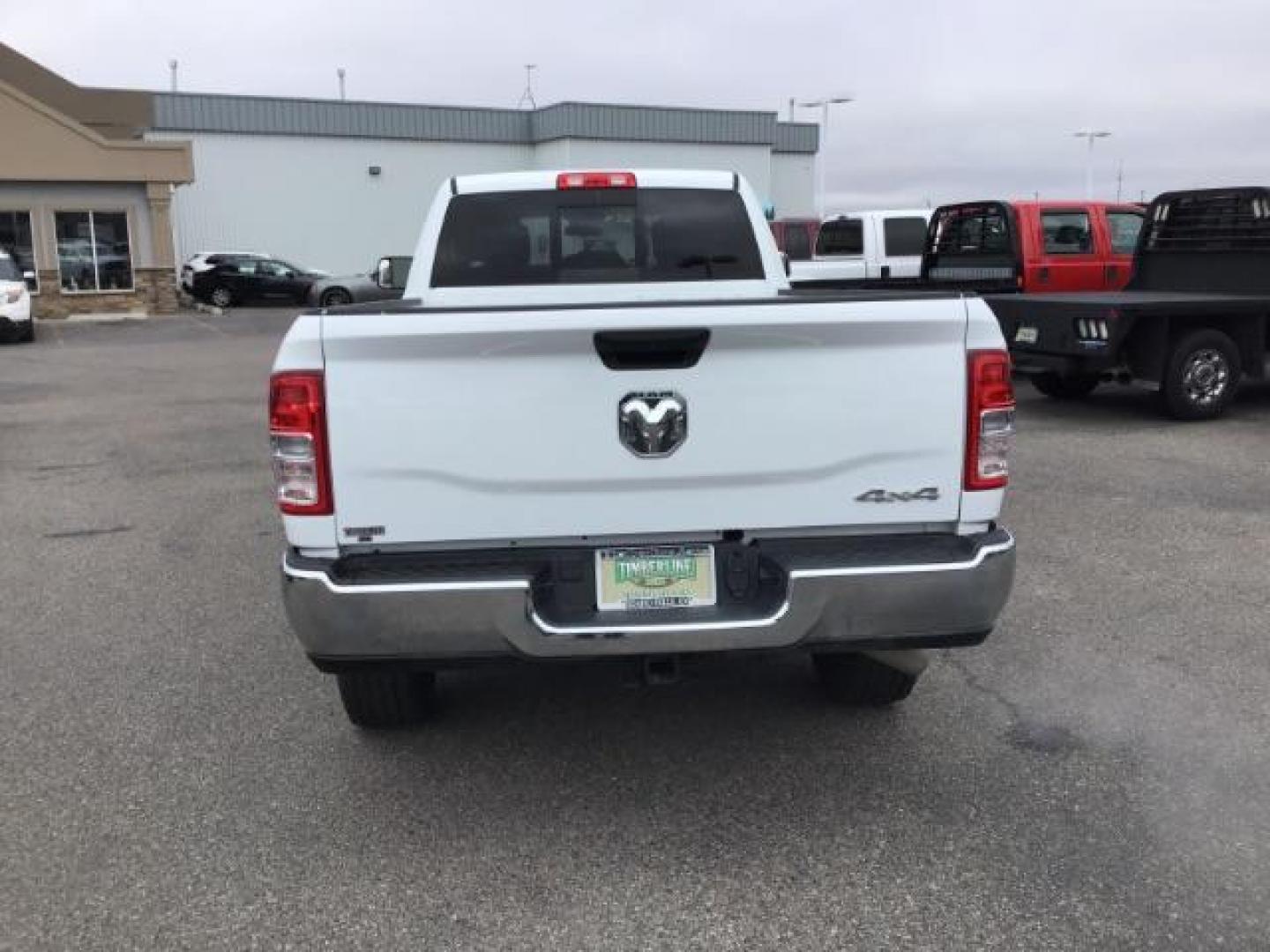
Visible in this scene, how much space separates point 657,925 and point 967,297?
190 cm

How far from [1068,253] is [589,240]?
10.1 meters

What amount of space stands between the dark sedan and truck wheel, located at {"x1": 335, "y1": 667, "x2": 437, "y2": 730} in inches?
1228

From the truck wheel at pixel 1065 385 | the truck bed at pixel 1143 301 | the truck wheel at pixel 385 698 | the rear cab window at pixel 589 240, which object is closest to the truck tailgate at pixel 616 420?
the truck wheel at pixel 385 698

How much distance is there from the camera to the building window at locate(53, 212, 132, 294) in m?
29.5

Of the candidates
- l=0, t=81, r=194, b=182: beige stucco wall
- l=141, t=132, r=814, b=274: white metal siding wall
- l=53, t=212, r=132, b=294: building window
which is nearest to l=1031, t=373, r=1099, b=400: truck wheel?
l=0, t=81, r=194, b=182: beige stucco wall

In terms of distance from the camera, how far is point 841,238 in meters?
18.5

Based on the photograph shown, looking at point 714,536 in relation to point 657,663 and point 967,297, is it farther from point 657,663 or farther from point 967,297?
point 967,297

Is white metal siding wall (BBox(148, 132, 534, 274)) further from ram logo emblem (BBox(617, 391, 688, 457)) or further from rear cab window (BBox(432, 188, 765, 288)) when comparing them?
ram logo emblem (BBox(617, 391, 688, 457))

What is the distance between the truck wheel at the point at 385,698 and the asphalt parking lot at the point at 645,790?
0.31 ft

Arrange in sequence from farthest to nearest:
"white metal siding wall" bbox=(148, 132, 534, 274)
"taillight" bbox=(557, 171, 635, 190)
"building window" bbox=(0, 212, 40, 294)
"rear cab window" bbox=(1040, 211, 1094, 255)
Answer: "white metal siding wall" bbox=(148, 132, 534, 274)
"building window" bbox=(0, 212, 40, 294)
"rear cab window" bbox=(1040, 211, 1094, 255)
"taillight" bbox=(557, 171, 635, 190)

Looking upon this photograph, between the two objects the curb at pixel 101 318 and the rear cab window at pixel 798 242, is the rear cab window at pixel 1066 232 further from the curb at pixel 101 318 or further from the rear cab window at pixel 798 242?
the curb at pixel 101 318

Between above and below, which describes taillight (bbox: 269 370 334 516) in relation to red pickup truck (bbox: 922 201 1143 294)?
below

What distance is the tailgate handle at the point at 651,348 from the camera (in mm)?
3193

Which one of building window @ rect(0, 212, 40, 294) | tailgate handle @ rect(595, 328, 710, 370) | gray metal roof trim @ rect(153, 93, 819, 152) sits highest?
gray metal roof trim @ rect(153, 93, 819, 152)
